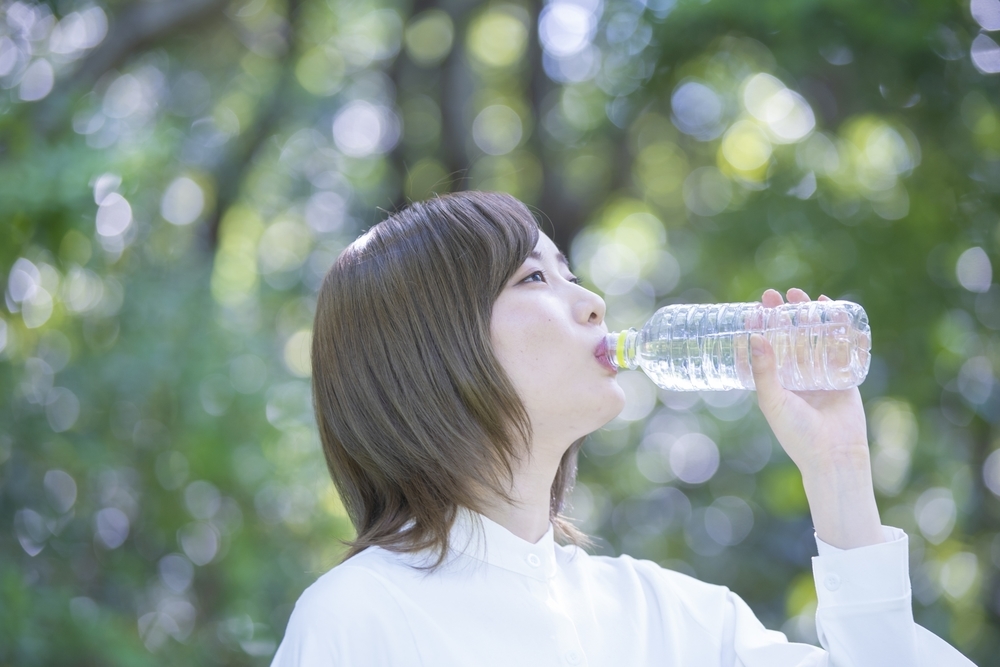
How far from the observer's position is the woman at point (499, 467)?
1724 mm

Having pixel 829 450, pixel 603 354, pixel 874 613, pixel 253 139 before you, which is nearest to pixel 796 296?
pixel 829 450

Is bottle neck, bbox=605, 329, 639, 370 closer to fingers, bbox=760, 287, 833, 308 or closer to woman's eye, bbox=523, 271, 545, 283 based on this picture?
woman's eye, bbox=523, 271, 545, 283

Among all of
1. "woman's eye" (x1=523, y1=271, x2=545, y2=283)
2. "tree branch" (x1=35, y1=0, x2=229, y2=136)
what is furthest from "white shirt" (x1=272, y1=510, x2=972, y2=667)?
"tree branch" (x1=35, y1=0, x2=229, y2=136)

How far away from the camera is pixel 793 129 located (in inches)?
222

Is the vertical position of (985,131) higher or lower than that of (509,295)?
lower

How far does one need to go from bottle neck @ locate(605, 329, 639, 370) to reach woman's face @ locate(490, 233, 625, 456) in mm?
21

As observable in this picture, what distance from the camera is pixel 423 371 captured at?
6.15 ft

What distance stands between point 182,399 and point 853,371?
10.1 feet

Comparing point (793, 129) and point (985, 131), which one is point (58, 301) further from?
point (793, 129)

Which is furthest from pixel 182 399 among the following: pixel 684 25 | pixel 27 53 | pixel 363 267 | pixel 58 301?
pixel 684 25

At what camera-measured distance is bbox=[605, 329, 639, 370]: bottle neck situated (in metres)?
1.89

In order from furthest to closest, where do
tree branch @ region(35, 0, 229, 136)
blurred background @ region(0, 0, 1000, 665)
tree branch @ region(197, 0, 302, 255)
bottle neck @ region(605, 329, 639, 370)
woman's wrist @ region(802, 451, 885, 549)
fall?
tree branch @ region(197, 0, 302, 255) < tree branch @ region(35, 0, 229, 136) < blurred background @ region(0, 0, 1000, 665) < bottle neck @ region(605, 329, 639, 370) < woman's wrist @ region(802, 451, 885, 549)

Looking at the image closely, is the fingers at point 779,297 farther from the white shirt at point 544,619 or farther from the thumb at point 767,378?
the white shirt at point 544,619

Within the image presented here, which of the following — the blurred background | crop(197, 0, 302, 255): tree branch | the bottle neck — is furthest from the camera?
crop(197, 0, 302, 255): tree branch
